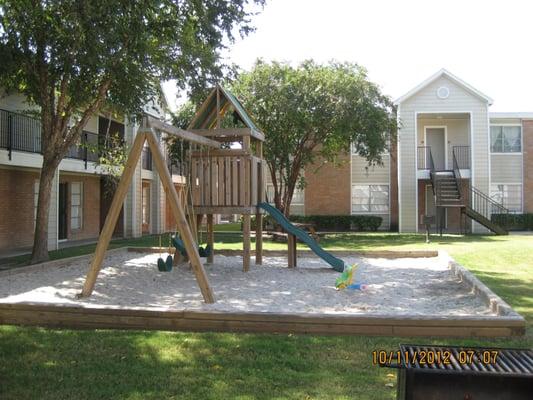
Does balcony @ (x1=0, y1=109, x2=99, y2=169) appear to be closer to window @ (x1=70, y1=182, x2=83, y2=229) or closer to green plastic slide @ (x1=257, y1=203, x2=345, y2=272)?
window @ (x1=70, y1=182, x2=83, y2=229)

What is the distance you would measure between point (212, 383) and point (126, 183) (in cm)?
434

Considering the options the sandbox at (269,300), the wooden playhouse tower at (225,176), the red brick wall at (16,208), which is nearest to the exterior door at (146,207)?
the red brick wall at (16,208)

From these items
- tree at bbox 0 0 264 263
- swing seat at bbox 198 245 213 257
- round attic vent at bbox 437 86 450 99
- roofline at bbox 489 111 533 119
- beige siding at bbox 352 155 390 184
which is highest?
round attic vent at bbox 437 86 450 99

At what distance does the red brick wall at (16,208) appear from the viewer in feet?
58.8

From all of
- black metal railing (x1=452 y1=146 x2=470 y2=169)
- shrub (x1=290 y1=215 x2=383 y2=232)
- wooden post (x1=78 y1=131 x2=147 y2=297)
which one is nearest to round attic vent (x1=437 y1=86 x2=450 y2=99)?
black metal railing (x1=452 y1=146 x2=470 y2=169)

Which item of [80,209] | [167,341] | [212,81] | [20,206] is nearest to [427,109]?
[212,81]

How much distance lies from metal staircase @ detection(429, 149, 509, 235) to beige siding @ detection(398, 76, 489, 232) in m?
0.68

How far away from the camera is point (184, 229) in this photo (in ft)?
25.1

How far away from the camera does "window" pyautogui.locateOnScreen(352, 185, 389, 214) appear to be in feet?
101

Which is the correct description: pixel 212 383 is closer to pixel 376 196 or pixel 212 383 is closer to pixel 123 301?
pixel 123 301

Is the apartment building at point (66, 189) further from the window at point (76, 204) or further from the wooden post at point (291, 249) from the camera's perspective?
the wooden post at point (291, 249)

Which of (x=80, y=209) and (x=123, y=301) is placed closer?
(x=123, y=301)

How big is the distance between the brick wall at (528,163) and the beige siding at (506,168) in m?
0.32

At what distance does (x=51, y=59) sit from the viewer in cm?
1236
